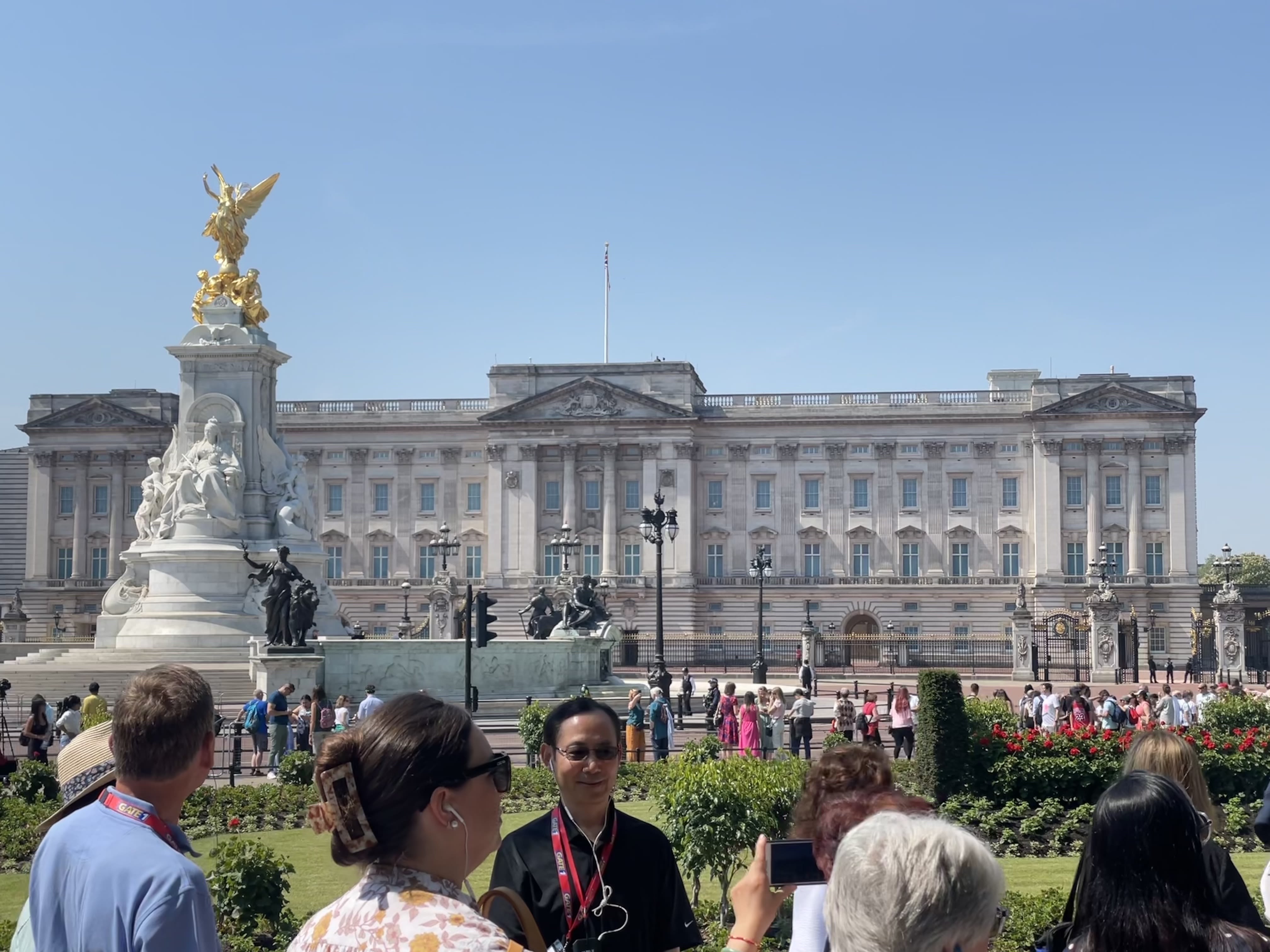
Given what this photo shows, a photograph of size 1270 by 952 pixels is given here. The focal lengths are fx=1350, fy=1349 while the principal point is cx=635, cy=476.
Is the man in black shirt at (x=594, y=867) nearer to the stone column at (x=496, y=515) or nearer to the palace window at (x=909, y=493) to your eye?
the stone column at (x=496, y=515)

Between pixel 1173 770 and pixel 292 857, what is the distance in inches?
Result: 415

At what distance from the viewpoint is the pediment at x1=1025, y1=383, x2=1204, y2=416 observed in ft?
235

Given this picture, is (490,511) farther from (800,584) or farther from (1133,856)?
(1133,856)

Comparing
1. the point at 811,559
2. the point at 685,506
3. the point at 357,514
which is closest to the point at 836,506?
the point at 811,559

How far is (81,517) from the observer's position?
253ft

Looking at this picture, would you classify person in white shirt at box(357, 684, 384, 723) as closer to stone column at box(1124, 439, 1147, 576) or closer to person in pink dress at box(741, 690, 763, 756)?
person in pink dress at box(741, 690, 763, 756)

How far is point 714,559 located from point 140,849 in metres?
72.4

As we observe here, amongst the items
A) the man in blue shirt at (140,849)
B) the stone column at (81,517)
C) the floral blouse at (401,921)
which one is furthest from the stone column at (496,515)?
the floral blouse at (401,921)

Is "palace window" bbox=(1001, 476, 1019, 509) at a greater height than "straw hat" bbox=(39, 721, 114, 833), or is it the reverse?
"palace window" bbox=(1001, 476, 1019, 509)

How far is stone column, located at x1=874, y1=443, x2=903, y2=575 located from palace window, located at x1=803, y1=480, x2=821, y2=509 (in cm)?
315

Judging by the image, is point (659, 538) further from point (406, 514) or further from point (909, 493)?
point (406, 514)

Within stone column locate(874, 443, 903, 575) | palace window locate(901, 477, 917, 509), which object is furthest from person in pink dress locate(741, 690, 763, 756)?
palace window locate(901, 477, 917, 509)

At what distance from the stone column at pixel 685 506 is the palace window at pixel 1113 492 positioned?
73.3ft

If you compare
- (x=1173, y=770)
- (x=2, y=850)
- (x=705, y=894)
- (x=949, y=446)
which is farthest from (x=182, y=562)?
(x=949, y=446)
